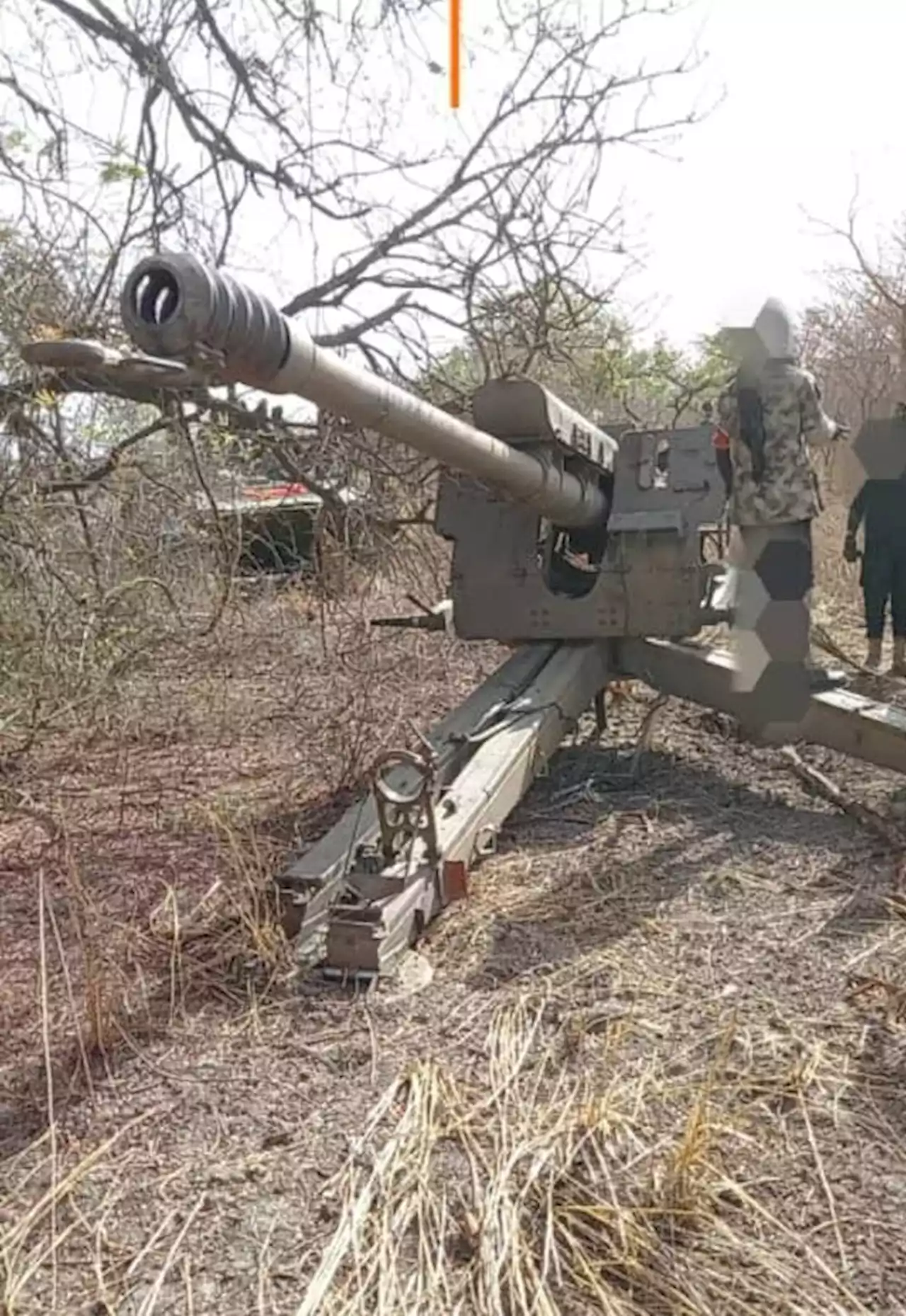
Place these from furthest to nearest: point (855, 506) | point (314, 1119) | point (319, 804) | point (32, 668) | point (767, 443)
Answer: point (855, 506), point (32, 668), point (767, 443), point (319, 804), point (314, 1119)

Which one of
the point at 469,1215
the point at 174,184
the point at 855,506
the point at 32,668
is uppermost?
the point at 174,184

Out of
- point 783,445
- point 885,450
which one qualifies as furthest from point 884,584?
point 783,445

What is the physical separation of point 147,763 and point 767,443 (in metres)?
3.00

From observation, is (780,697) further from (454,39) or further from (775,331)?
(454,39)

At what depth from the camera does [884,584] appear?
8742 millimetres

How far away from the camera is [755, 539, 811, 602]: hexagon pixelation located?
6453mm

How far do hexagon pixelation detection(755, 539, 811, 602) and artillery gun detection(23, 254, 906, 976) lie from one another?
0.26 m

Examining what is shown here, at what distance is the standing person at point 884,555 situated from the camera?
8.62 meters

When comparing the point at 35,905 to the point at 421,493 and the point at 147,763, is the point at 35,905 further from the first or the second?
the point at 421,493

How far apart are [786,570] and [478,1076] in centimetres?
376

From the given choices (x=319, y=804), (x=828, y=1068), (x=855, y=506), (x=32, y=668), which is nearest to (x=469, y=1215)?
(x=828, y=1068)

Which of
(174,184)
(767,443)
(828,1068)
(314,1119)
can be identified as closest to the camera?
(314,1119)

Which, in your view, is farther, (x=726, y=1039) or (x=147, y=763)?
(x=147, y=763)

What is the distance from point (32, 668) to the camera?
6.57m
